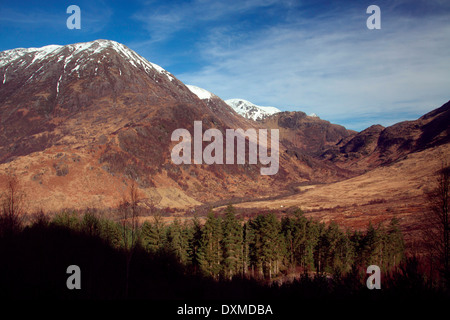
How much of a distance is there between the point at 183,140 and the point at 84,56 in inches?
4405

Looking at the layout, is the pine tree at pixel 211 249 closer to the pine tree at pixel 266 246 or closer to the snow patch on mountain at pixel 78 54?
the pine tree at pixel 266 246

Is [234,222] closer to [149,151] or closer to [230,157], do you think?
[149,151]

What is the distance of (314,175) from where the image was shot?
158125mm

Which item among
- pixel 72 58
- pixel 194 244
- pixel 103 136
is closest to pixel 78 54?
pixel 72 58

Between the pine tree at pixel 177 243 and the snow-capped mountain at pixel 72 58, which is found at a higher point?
the snow-capped mountain at pixel 72 58

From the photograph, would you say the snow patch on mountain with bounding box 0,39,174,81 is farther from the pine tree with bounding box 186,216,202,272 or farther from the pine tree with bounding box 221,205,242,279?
the pine tree with bounding box 221,205,242,279

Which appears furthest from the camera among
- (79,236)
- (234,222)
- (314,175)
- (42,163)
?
(314,175)

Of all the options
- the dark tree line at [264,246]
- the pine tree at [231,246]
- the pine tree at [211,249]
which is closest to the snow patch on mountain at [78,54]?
the dark tree line at [264,246]

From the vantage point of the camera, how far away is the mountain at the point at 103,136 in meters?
68.8

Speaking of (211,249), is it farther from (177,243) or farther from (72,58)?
(72,58)

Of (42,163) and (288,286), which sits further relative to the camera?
(42,163)

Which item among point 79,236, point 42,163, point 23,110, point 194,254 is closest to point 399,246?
point 194,254

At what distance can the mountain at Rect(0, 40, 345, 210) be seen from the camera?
68.8 meters

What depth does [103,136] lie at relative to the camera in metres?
93.1
